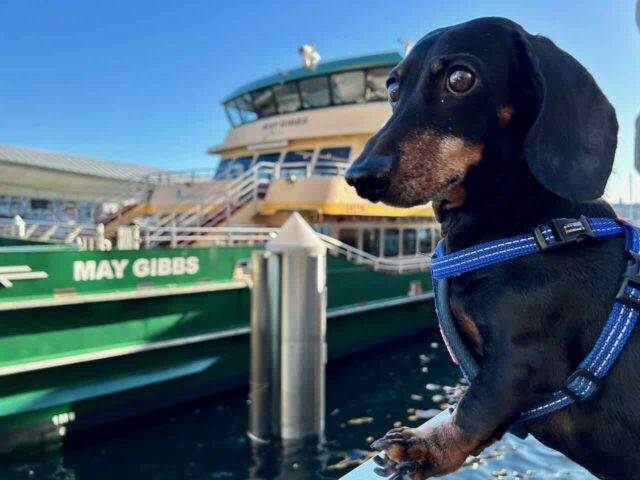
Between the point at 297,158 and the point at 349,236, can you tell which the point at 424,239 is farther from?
the point at 297,158

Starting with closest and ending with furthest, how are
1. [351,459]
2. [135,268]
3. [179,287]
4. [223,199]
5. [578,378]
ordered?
[578,378]
[351,459]
[135,268]
[179,287]
[223,199]

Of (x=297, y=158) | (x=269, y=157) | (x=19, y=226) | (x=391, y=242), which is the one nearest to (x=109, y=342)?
(x=19, y=226)

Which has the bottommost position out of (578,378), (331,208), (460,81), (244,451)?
(244,451)

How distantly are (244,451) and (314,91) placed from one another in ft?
28.9

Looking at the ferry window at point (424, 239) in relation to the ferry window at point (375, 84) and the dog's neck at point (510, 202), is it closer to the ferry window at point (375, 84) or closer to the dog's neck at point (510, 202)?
the ferry window at point (375, 84)

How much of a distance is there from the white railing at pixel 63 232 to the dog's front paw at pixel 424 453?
5.75 m

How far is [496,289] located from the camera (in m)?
0.98

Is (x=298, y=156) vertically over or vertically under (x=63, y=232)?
over

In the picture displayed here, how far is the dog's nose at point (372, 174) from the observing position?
970mm

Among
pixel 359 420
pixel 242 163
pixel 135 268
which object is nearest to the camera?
pixel 135 268

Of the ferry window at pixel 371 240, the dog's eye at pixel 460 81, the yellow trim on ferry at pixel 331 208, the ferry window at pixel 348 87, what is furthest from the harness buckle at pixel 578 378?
the ferry window at pixel 348 87

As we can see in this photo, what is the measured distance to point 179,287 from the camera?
21.3 feet

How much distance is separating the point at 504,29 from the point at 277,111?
40.3 feet

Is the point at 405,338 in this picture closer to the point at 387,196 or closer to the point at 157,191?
the point at 157,191
